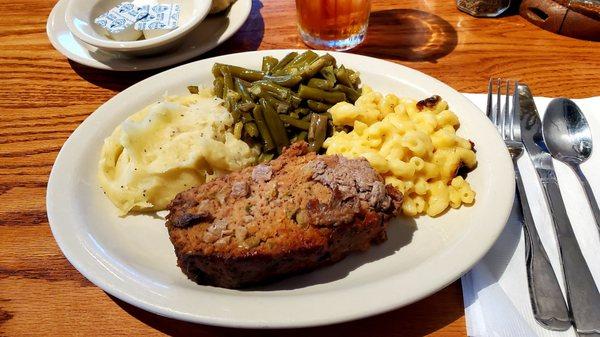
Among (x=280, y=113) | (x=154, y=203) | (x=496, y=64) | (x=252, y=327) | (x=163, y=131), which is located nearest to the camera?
(x=252, y=327)

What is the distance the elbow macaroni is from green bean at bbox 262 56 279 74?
0.51 meters

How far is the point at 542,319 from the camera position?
1.66 metres

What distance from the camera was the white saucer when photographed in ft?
10.0

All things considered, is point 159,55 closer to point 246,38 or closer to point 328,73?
point 246,38

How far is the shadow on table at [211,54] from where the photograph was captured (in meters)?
3.10

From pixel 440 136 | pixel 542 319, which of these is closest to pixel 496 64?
pixel 440 136

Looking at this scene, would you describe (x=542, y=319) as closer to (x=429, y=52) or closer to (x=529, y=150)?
(x=529, y=150)

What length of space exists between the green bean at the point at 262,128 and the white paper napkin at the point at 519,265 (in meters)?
1.17

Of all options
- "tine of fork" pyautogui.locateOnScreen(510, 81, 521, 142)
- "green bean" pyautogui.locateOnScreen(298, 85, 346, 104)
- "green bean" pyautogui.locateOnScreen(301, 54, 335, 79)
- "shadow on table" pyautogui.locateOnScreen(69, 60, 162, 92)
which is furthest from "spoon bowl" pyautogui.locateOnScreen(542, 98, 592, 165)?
"shadow on table" pyautogui.locateOnScreen(69, 60, 162, 92)

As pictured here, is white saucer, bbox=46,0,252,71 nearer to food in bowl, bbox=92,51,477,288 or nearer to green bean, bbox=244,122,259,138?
food in bowl, bbox=92,51,477,288

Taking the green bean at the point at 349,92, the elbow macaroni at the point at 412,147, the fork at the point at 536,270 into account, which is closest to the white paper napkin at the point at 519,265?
the fork at the point at 536,270

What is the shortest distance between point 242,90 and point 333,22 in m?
0.94

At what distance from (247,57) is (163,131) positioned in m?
0.80

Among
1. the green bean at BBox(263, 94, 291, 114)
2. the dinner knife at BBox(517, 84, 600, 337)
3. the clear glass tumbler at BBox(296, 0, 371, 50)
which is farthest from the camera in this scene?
the clear glass tumbler at BBox(296, 0, 371, 50)
